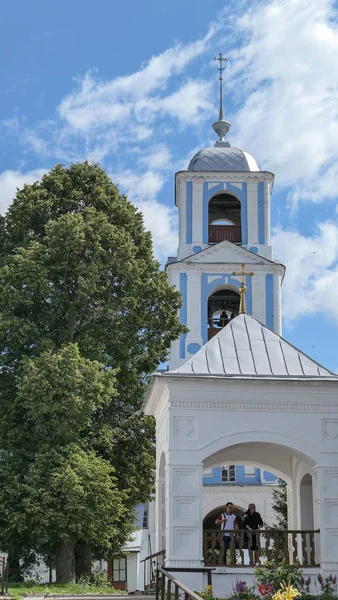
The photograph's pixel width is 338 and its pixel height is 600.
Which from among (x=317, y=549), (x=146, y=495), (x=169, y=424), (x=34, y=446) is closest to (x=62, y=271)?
(x=34, y=446)

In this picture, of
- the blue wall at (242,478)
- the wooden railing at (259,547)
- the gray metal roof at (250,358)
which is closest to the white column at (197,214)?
the blue wall at (242,478)

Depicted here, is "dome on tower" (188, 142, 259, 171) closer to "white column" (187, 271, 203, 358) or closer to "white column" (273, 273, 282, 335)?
"white column" (273, 273, 282, 335)

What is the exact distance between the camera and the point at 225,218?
3594 centimetres

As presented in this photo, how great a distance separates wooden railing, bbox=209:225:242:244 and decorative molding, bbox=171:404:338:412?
19495 mm

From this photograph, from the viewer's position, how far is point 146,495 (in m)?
23.0

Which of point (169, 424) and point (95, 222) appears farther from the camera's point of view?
point (95, 222)

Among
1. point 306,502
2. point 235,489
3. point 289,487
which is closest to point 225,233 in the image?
point 235,489

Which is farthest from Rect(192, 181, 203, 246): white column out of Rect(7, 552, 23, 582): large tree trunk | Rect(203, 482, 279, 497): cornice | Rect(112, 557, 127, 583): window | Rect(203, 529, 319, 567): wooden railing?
Rect(203, 529, 319, 567): wooden railing

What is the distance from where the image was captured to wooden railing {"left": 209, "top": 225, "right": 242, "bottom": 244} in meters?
34.2

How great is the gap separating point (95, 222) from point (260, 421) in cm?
852

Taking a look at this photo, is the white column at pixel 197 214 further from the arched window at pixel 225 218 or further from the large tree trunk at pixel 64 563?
the large tree trunk at pixel 64 563

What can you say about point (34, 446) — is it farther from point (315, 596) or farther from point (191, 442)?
point (315, 596)

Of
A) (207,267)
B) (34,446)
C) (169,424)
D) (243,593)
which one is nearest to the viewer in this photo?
(243,593)

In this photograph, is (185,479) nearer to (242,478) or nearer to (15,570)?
(15,570)
